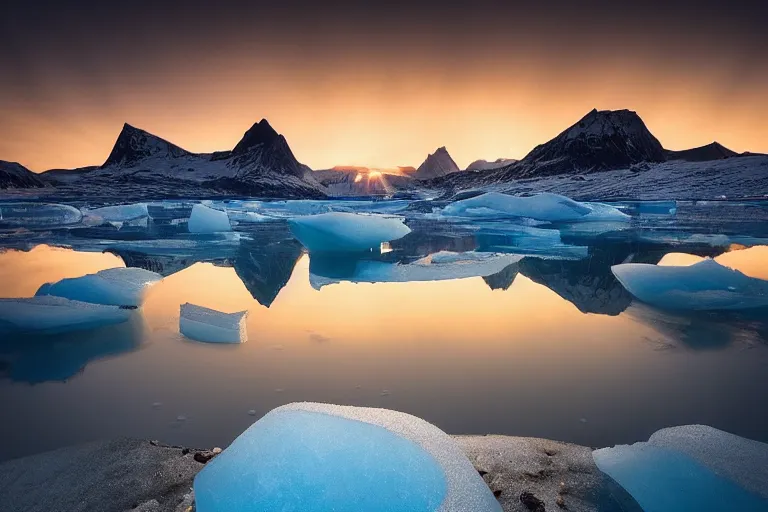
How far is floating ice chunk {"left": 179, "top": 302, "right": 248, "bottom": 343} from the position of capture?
3.03 m

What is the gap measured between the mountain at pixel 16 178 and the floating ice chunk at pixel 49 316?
115m

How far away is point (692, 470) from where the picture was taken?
4.65 ft

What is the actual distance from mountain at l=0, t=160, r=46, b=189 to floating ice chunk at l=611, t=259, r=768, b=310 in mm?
118094

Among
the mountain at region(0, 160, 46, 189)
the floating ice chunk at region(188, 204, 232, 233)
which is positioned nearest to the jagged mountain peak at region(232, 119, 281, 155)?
the mountain at region(0, 160, 46, 189)

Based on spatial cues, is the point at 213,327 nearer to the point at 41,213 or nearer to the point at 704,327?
the point at 704,327

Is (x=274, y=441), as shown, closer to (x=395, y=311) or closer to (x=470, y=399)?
(x=470, y=399)

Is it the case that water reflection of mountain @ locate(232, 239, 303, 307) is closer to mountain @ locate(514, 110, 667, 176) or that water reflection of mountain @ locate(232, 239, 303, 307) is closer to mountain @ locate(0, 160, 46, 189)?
mountain @ locate(514, 110, 667, 176)

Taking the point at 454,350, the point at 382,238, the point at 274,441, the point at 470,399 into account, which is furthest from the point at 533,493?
the point at 382,238

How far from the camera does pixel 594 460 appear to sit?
1648 mm

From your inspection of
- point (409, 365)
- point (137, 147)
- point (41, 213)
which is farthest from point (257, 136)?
point (409, 365)

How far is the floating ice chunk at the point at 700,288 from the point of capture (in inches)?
152

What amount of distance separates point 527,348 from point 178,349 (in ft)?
8.41

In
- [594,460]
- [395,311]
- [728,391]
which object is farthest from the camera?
[395,311]

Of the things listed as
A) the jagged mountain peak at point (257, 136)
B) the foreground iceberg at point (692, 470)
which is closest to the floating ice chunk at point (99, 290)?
the foreground iceberg at point (692, 470)
